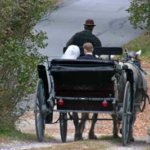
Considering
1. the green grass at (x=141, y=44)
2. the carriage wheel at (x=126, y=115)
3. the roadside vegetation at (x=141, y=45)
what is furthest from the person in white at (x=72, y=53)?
the green grass at (x=141, y=44)

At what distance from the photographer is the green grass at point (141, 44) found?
2614 centimetres

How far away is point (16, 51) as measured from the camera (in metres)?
12.1

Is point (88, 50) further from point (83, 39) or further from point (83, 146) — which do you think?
point (83, 146)

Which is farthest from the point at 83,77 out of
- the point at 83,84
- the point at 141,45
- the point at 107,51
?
the point at 141,45

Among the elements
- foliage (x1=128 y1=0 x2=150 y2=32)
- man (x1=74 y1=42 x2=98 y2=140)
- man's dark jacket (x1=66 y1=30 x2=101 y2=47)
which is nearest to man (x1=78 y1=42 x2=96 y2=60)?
man (x1=74 y1=42 x2=98 y2=140)

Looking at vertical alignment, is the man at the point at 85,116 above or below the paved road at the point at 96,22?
above

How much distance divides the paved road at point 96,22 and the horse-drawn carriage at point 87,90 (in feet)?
43.6

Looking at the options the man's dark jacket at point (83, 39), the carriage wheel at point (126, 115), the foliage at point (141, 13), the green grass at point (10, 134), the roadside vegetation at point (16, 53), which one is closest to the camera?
the carriage wheel at point (126, 115)

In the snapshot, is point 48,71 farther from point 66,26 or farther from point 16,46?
point 66,26

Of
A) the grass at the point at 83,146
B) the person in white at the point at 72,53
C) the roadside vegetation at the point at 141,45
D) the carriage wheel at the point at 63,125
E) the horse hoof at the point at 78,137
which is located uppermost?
the person in white at the point at 72,53

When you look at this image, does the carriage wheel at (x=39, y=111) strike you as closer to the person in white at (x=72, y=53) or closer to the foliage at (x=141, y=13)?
the person in white at (x=72, y=53)

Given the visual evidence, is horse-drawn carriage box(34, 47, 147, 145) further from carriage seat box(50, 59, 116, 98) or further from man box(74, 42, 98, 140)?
man box(74, 42, 98, 140)

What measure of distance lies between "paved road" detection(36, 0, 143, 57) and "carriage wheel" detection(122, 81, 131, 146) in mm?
13502

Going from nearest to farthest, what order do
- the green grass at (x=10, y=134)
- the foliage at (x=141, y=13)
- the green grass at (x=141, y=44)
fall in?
the green grass at (x=10, y=134)
the foliage at (x=141, y=13)
the green grass at (x=141, y=44)
